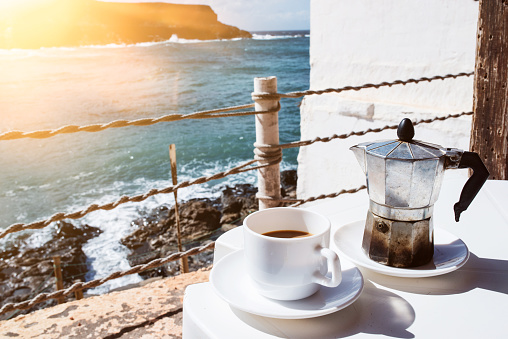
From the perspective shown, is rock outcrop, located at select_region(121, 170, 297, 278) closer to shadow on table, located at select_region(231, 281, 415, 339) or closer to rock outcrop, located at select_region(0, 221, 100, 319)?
rock outcrop, located at select_region(0, 221, 100, 319)

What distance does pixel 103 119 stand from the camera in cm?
2258

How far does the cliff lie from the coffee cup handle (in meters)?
46.5

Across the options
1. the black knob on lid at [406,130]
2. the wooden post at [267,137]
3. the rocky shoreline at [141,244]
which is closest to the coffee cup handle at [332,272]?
the black knob on lid at [406,130]

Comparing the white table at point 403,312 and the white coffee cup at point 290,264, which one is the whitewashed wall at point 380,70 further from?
the white coffee cup at point 290,264

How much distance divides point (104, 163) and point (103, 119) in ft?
23.3

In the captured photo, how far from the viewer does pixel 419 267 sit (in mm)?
759

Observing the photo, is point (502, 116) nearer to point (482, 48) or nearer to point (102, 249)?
point (482, 48)

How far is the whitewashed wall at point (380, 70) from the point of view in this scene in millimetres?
3295

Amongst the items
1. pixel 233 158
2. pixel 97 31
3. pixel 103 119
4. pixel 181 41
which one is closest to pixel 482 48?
pixel 233 158

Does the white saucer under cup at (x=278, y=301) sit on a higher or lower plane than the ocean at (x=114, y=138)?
higher

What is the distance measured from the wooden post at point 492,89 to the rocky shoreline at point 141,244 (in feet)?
20.5

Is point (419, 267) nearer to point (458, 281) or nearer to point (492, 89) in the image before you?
point (458, 281)

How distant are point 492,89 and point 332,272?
71.7 inches

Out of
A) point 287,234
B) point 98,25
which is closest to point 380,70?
point 287,234
